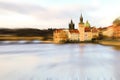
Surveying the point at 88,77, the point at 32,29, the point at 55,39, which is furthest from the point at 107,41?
the point at 88,77

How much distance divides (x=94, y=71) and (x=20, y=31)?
2.03m

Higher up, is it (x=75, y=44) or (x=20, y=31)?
(x=20, y=31)

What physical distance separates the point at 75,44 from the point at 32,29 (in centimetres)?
218

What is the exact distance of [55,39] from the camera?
240 inches

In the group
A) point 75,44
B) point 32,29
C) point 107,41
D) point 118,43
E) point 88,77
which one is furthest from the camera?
point 75,44

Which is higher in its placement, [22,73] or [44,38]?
[44,38]

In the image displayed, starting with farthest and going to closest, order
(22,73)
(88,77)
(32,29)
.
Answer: (32,29)
(22,73)
(88,77)

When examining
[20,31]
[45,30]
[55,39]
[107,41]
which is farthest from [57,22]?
[107,41]

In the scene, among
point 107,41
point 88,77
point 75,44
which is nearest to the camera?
point 88,77

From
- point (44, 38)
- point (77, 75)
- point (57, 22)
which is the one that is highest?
point (57, 22)

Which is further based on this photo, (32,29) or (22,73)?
(32,29)

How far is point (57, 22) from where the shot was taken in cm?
475

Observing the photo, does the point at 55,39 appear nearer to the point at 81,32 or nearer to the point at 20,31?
the point at 81,32

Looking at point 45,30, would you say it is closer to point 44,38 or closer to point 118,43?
point 44,38
